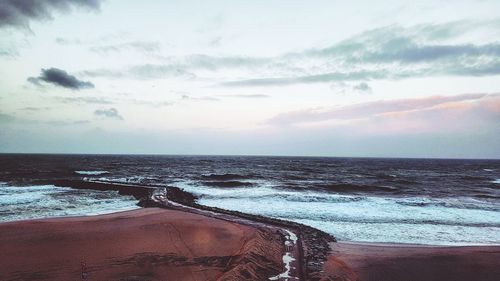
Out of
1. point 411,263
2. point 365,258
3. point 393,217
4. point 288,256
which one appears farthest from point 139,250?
point 393,217

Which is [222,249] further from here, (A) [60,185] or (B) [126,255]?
(A) [60,185]

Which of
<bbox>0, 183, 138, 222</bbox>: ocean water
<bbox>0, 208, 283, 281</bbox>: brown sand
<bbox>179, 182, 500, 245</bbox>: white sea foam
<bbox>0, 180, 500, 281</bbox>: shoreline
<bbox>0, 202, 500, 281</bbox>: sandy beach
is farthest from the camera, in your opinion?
<bbox>0, 183, 138, 222</bbox>: ocean water

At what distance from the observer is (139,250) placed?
462 inches

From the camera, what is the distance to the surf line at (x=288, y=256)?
32.4ft

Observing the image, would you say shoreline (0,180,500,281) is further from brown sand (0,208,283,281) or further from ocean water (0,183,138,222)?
ocean water (0,183,138,222)

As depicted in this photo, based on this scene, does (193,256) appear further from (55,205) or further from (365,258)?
(55,205)

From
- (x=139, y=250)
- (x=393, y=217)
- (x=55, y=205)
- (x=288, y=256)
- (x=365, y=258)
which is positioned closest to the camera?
(x=139, y=250)

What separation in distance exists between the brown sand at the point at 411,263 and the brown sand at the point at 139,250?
2.29 meters

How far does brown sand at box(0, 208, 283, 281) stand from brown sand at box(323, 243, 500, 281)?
2287 millimetres

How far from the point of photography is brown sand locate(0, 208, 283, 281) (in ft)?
31.9

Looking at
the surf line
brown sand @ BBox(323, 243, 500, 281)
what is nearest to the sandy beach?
brown sand @ BBox(323, 243, 500, 281)

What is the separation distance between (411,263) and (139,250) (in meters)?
9.29

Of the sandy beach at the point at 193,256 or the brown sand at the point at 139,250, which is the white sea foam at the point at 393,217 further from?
the brown sand at the point at 139,250

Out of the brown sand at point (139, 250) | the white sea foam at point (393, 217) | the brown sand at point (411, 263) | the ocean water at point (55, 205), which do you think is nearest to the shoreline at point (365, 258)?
the brown sand at point (411, 263)
